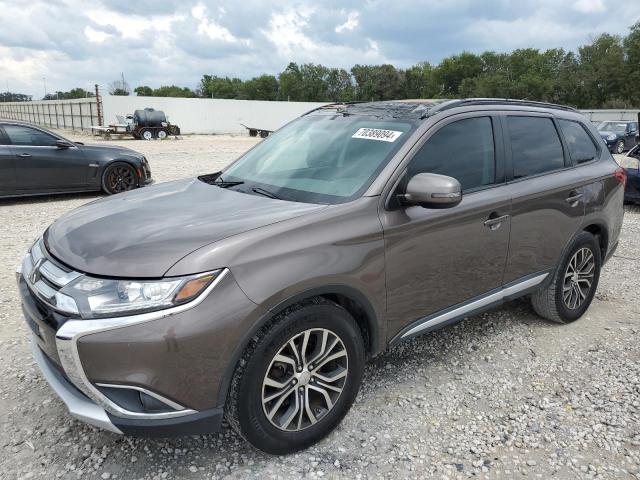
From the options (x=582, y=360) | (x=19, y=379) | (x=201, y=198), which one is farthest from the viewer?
(x=582, y=360)

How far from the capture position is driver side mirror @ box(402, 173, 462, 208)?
106 inches

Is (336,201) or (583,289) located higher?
(336,201)

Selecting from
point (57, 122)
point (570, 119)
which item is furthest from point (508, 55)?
point (570, 119)

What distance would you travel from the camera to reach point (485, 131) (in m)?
3.45

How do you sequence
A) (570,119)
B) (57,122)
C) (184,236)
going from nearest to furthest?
(184,236), (570,119), (57,122)

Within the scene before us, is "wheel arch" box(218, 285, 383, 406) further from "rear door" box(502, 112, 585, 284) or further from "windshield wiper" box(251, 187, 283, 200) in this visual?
"rear door" box(502, 112, 585, 284)

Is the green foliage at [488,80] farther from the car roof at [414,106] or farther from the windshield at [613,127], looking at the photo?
the car roof at [414,106]

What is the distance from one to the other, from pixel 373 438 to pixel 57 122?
51220 mm

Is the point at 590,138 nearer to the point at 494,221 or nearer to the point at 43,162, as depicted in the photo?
the point at 494,221

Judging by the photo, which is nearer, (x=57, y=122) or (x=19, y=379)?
(x=19, y=379)

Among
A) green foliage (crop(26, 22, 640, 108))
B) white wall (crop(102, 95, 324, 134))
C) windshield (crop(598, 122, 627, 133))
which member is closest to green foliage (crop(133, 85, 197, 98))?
green foliage (crop(26, 22, 640, 108))

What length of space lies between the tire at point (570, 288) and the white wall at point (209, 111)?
122 ft

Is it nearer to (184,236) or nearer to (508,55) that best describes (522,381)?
(184,236)

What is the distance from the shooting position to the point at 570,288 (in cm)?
421
